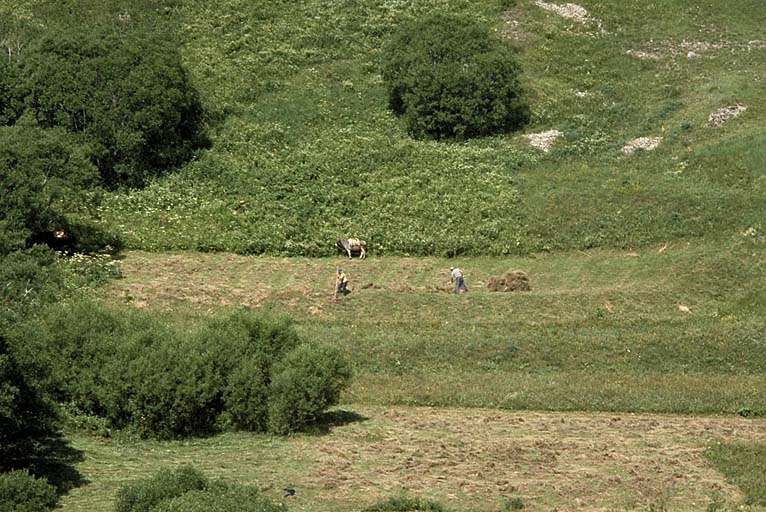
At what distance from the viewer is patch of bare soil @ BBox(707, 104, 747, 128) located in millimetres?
61219

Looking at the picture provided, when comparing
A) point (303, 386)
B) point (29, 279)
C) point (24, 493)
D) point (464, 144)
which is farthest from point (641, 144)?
point (24, 493)

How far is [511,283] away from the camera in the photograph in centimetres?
4834

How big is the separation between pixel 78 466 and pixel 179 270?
19796mm

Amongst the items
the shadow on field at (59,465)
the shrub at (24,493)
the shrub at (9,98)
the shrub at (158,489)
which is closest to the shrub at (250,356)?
the shadow on field at (59,465)

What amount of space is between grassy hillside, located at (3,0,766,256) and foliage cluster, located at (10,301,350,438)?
17.9 metres

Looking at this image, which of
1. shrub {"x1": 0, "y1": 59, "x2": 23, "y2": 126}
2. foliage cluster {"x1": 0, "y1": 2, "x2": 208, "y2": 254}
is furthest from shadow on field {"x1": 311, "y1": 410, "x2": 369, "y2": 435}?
shrub {"x1": 0, "y1": 59, "x2": 23, "y2": 126}

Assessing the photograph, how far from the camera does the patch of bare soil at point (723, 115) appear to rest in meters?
61.2

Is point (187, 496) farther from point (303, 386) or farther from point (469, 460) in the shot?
point (303, 386)

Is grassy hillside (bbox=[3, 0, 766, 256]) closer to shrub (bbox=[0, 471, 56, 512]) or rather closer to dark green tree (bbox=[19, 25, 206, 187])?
dark green tree (bbox=[19, 25, 206, 187])

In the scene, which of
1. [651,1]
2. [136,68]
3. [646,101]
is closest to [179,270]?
[136,68]

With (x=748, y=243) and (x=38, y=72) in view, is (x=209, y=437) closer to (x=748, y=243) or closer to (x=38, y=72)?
(x=748, y=243)

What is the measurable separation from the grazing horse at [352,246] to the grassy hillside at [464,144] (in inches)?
33.6

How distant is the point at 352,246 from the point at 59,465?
23113mm

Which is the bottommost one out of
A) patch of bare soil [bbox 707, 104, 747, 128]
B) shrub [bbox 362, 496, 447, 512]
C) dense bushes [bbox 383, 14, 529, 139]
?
shrub [bbox 362, 496, 447, 512]
